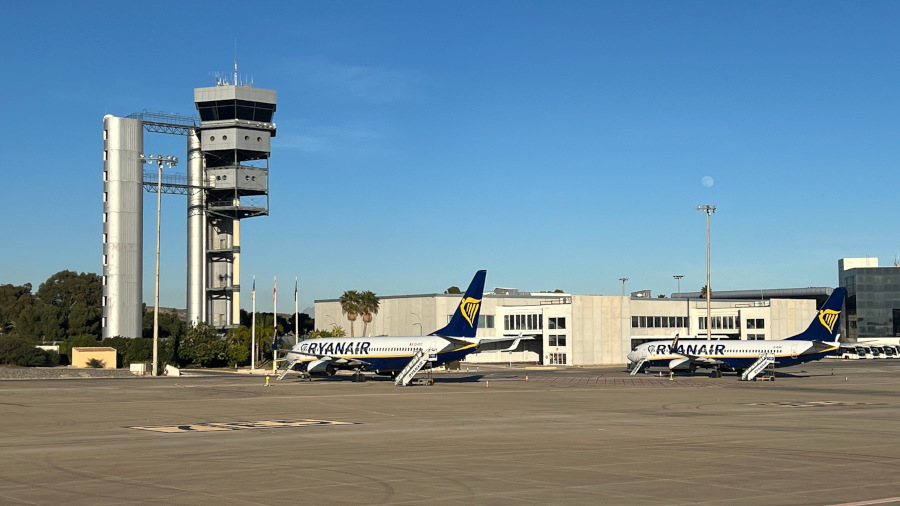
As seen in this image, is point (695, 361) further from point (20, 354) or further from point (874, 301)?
point (874, 301)

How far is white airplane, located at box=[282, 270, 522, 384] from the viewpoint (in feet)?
221

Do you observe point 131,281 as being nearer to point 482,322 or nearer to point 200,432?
point 482,322

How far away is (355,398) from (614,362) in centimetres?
6908

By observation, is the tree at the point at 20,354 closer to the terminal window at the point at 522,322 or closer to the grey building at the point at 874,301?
the terminal window at the point at 522,322

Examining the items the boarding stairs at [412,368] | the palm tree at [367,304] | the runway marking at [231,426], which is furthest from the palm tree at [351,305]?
the runway marking at [231,426]

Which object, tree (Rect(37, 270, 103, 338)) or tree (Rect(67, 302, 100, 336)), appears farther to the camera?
tree (Rect(37, 270, 103, 338))

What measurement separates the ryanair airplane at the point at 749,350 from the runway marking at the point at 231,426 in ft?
169

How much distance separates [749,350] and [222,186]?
244 ft

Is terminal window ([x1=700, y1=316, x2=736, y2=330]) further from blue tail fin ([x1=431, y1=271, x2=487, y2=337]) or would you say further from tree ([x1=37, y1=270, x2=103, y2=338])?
tree ([x1=37, y1=270, x2=103, y2=338])

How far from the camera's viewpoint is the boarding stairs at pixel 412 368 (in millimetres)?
65375

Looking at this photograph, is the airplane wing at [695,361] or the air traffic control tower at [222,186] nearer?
the airplane wing at [695,361]

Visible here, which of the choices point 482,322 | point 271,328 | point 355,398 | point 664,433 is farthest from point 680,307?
point 664,433

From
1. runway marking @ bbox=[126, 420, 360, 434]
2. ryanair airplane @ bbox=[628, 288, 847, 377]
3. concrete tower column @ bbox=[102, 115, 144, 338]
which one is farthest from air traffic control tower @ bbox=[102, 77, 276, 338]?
runway marking @ bbox=[126, 420, 360, 434]

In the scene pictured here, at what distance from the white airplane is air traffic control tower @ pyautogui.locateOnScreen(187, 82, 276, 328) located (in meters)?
51.7
